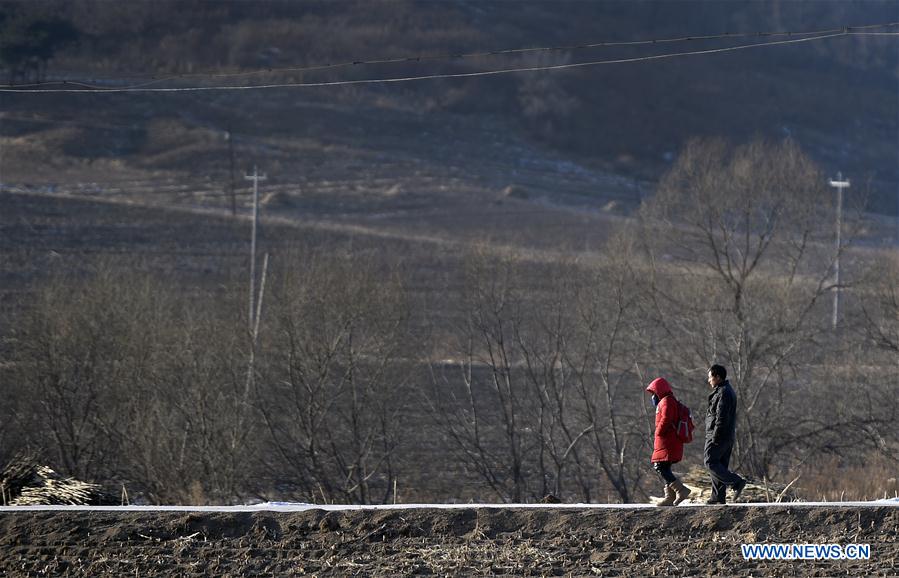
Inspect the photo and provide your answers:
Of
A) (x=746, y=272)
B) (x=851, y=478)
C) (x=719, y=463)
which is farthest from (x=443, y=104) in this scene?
(x=719, y=463)

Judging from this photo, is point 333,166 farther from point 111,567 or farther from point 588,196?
point 111,567

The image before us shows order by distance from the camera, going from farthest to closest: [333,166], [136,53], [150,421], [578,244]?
[136,53]
[333,166]
[578,244]
[150,421]

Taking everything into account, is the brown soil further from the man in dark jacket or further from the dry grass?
the dry grass

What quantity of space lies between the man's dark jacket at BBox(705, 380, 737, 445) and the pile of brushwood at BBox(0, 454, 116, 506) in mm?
6777

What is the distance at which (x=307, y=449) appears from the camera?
95.6 ft

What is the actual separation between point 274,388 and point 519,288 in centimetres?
850

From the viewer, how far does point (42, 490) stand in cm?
1297

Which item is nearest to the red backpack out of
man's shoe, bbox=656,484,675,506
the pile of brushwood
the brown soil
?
man's shoe, bbox=656,484,675,506

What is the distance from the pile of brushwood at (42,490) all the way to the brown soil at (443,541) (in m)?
2.06

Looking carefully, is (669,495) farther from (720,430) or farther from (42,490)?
(42,490)

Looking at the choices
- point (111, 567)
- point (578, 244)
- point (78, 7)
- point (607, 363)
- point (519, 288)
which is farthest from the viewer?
point (78, 7)

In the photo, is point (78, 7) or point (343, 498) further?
point (78, 7)

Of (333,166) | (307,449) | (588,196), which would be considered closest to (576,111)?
(588,196)

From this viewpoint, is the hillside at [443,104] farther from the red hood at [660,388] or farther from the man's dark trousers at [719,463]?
the red hood at [660,388]
